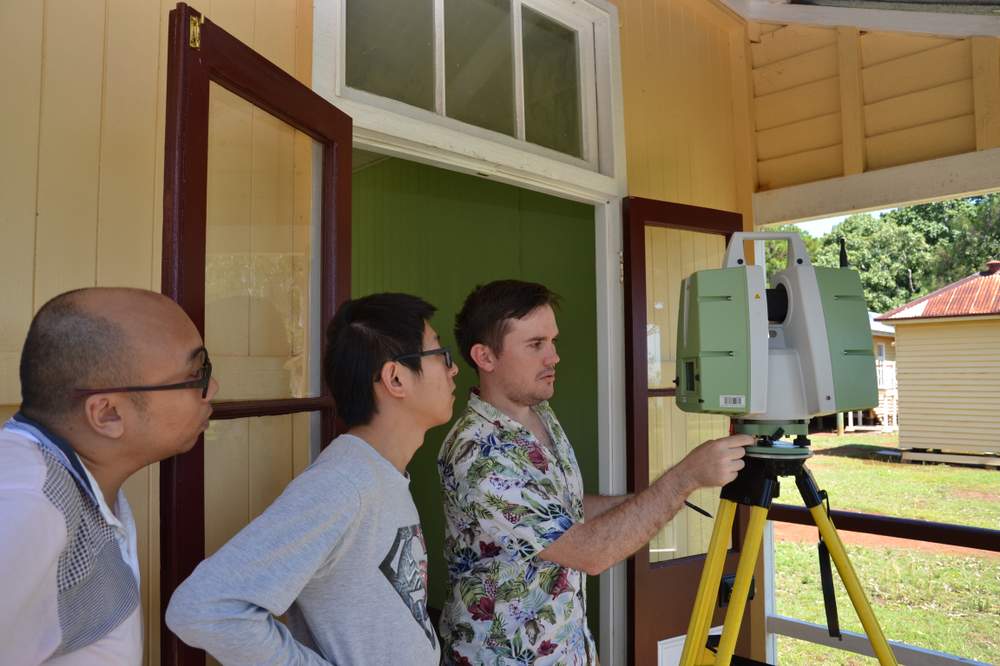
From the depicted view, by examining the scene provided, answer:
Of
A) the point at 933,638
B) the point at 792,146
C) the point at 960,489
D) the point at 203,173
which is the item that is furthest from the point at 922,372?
the point at 203,173

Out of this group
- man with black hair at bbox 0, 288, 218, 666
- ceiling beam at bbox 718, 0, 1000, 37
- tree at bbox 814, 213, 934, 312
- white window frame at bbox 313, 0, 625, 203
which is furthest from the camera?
tree at bbox 814, 213, 934, 312

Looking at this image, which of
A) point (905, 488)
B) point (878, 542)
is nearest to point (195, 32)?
point (878, 542)

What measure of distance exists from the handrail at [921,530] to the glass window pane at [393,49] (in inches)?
74.6

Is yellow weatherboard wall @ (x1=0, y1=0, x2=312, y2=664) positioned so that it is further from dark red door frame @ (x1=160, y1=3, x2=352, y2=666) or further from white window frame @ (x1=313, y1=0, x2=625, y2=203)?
white window frame @ (x1=313, y1=0, x2=625, y2=203)

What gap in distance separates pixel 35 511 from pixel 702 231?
8.67 ft

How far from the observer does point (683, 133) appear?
3195mm

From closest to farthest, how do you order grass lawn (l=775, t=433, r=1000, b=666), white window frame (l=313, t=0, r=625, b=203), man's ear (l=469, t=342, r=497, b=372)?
man's ear (l=469, t=342, r=497, b=372)
white window frame (l=313, t=0, r=625, b=203)
grass lawn (l=775, t=433, r=1000, b=666)

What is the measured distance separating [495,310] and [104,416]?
3.31ft

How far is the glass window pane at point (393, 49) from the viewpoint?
2.00 m

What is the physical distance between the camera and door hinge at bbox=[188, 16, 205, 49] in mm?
1230

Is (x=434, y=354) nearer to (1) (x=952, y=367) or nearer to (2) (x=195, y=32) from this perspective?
(2) (x=195, y=32)

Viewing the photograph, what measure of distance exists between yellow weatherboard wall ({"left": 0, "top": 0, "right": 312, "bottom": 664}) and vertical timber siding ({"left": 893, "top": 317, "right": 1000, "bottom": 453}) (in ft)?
44.1

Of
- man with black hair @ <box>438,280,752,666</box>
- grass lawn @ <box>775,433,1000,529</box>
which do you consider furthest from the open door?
grass lawn @ <box>775,433,1000,529</box>

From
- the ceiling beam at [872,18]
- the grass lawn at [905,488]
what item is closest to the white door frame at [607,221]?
the ceiling beam at [872,18]
